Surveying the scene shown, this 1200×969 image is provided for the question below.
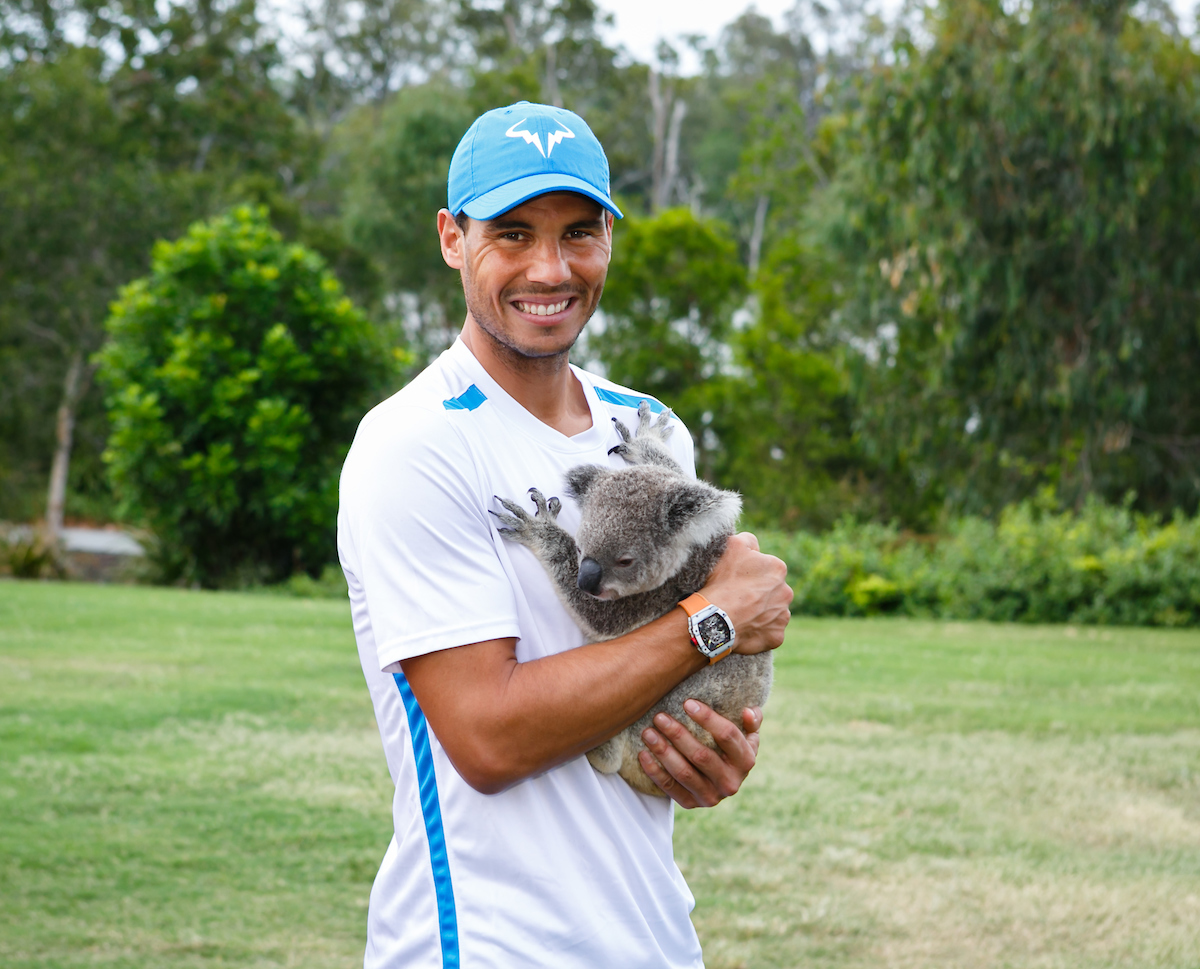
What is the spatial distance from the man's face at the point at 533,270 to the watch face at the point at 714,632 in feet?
1.82

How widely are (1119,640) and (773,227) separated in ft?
87.2

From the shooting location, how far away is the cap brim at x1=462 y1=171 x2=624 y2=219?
1935mm

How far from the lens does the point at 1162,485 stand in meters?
18.8

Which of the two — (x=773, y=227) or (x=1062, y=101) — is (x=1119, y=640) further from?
(x=773, y=227)

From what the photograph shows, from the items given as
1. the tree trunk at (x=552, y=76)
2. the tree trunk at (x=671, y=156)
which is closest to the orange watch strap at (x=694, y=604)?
the tree trunk at (x=552, y=76)

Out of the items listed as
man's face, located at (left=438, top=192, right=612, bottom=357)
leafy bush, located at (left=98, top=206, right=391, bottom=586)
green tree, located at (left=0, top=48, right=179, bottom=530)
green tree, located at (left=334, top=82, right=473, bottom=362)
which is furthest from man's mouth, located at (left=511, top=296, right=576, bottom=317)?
green tree, located at (left=334, top=82, right=473, bottom=362)

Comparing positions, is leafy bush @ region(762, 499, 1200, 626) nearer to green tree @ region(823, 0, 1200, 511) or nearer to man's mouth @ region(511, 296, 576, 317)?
green tree @ region(823, 0, 1200, 511)

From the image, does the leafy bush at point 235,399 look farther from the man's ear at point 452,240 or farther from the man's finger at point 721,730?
the man's finger at point 721,730

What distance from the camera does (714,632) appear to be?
1.96 meters

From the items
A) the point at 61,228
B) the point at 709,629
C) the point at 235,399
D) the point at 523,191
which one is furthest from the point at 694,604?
the point at 61,228

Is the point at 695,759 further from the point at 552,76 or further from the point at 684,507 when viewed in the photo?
the point at 552,76

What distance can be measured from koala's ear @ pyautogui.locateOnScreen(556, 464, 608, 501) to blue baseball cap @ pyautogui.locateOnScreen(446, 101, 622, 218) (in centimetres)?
47

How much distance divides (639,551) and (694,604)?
245 mm

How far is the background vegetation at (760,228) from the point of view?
56.7ft
